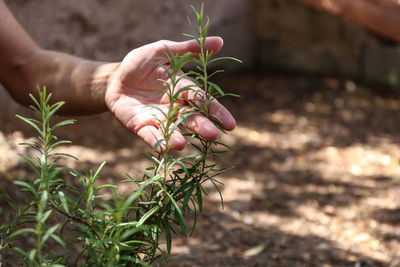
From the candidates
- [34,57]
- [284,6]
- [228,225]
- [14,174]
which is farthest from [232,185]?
[284,6]

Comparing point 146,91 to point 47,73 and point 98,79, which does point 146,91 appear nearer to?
point 98,79

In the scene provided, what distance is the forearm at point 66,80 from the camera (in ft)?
5.98

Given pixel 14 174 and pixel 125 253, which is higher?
pixel 125 253

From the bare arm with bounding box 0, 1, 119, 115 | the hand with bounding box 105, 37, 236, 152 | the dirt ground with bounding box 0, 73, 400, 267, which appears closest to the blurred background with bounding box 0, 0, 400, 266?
the dirt ground with bounding box 0, 73, 400, 267

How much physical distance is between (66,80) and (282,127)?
300 cm

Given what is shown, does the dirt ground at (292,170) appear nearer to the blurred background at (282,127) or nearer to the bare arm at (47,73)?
the blurred background at (282,127)

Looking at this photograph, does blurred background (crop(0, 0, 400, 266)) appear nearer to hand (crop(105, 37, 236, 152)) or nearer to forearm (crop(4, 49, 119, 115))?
forearm (crop(4, 49, 119, 115))

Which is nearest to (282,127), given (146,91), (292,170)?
(292,170)

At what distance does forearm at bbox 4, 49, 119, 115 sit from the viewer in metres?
1.82

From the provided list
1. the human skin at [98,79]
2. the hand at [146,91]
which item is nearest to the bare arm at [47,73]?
the human skin at [98,79]

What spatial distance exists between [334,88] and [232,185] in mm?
2407

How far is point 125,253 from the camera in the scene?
1.19 metres

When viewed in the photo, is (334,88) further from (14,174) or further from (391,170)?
(14,174)

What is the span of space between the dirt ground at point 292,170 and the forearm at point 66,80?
866mm
